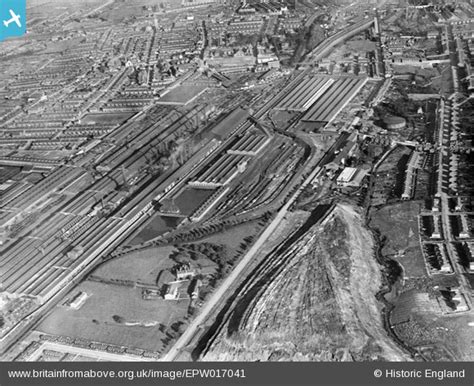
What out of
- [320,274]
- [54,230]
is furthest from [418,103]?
[54,230]

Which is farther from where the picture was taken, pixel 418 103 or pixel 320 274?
pixel 418 103

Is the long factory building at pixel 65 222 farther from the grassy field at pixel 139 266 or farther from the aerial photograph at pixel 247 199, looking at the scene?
the grassy field at pixel 139 266

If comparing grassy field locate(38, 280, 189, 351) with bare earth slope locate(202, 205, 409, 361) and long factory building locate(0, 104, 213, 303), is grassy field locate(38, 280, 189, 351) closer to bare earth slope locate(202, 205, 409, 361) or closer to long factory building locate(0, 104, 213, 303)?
long factory building locate(0, 104, 213, 303)

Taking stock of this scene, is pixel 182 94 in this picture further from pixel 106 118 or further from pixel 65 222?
pixel 65 222

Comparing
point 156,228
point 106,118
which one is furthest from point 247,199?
point 106,118

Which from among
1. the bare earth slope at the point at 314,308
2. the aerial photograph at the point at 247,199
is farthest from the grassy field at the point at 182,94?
the bare earth slope at the point at 314,308

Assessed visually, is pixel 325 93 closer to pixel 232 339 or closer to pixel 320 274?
pixel 320 274
